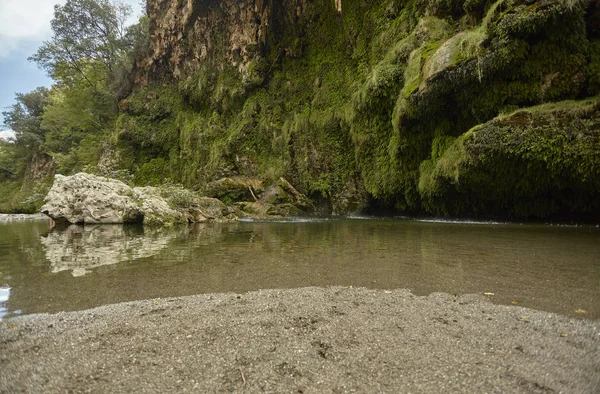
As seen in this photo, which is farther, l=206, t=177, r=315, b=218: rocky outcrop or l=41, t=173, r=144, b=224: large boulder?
l=206, t=177, r=315, b=218: rocky outcrop

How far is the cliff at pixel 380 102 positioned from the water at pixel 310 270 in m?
3.56

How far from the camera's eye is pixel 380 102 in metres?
14.1

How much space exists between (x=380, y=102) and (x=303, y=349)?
13.7 m

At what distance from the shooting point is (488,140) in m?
9.12

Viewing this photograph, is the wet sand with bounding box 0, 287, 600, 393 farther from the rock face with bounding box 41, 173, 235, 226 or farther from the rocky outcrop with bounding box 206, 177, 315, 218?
the rocky outcrop with bounding box 206, 177, 315, 218

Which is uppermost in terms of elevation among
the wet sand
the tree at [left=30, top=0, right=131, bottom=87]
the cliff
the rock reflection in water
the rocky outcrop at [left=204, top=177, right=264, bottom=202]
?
the tree at [left=30, top=0, right=131, bottom=87]

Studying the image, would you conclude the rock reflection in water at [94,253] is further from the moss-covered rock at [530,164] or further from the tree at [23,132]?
the tree at [23,132]

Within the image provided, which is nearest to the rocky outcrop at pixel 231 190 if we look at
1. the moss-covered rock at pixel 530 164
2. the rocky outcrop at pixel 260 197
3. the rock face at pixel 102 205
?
the rocky outcrop at pixel 260 197

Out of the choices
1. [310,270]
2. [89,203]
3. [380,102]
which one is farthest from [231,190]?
[310,270]

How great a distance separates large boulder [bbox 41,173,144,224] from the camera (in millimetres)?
12133

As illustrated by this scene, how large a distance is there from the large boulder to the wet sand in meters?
10.7

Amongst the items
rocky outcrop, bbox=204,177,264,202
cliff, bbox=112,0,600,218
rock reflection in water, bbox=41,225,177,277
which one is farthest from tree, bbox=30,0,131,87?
rock reflection in water, bbox=41,225,177,277

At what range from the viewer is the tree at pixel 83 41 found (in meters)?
28.1

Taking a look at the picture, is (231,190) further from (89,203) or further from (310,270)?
(310,270)
